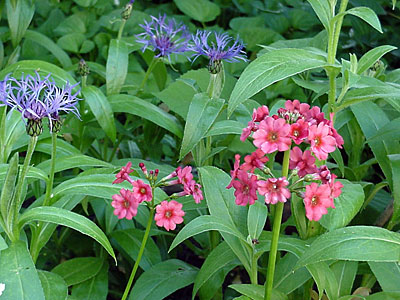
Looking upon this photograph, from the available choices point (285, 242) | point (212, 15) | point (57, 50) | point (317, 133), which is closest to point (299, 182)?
point (317, 133)

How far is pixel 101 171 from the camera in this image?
1.51 metres

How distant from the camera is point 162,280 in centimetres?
160

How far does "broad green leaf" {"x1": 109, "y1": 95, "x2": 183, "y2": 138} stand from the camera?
182 cm

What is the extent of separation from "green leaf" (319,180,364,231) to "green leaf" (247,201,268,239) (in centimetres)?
14

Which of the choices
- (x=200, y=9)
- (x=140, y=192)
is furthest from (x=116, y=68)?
(x=200, y=9)

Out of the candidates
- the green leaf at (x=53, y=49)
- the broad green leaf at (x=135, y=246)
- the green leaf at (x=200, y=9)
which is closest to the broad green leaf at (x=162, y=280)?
the broad green leaf at (x=135, y=246)

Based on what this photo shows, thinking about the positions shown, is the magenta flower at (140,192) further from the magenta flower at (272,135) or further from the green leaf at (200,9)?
the green leaf at (200,9)

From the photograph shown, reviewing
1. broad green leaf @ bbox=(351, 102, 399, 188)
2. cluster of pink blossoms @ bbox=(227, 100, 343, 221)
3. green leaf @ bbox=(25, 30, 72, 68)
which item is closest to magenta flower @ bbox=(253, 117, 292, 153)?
cluster of pink blossoms @ bbox=(227, 100, 343, 221)

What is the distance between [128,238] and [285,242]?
53 centimetres

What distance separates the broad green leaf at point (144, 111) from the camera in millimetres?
1817

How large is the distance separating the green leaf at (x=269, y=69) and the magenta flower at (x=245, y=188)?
14cm

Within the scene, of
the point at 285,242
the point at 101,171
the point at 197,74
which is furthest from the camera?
the point at 197,74

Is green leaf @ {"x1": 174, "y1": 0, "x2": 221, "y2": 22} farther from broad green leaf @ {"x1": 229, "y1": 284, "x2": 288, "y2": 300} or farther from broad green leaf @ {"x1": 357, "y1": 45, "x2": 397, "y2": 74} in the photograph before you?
broad green leaf @ {"x1": 229, "y1": 284, "x2": 288, "y2": 300}

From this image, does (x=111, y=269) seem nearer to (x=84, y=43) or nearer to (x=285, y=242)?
(x=285, y=242)
